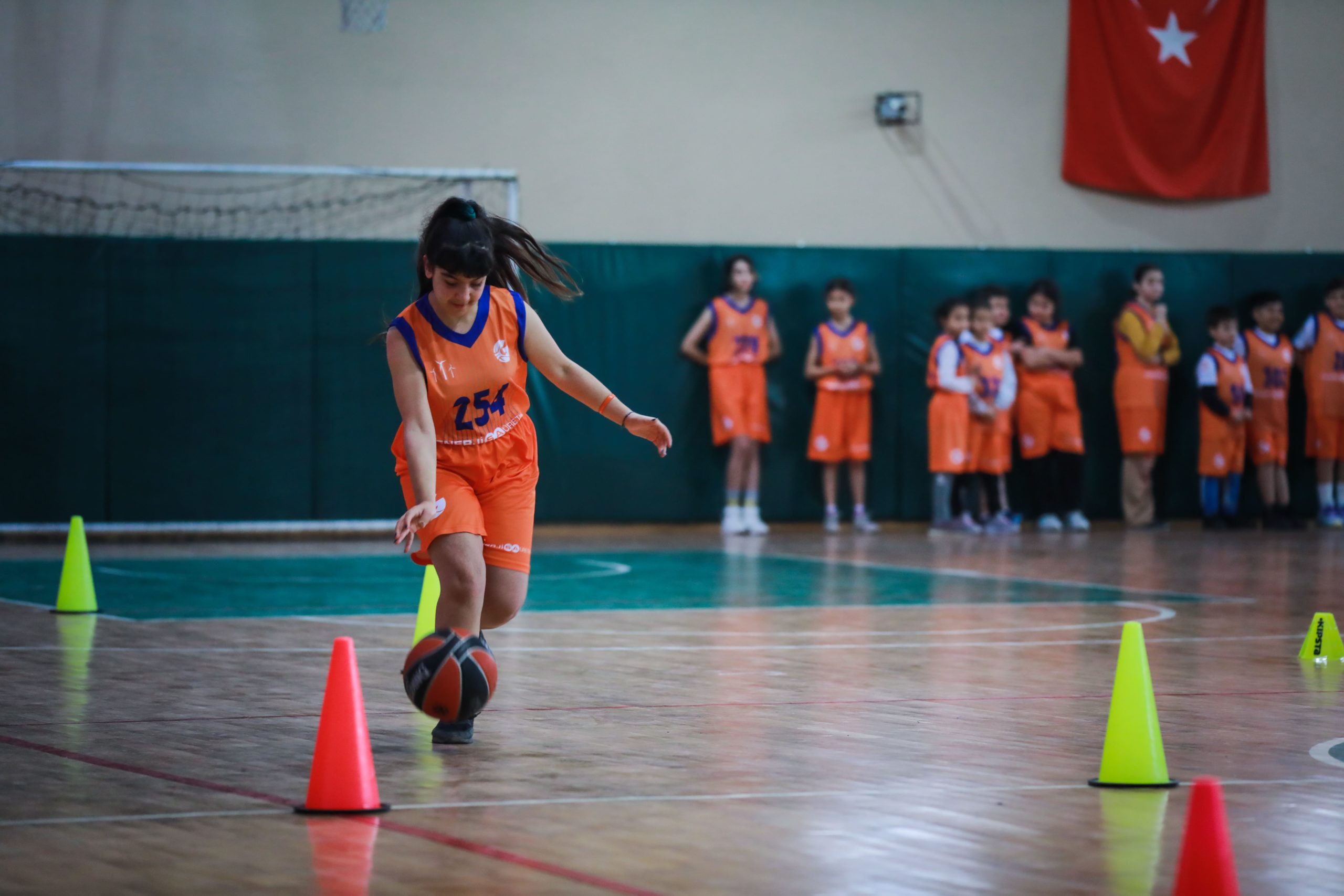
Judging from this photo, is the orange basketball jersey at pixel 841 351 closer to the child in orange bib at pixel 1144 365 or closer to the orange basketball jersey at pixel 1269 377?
the child in orange bib at pixel 1144 365

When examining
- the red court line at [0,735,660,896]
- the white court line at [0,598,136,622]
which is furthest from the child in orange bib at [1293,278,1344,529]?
the red court line at [0,735,660,896]

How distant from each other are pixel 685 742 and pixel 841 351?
11151 mm

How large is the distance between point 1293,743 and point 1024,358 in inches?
444

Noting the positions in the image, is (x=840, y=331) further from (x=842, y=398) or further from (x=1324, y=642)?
(x=1324, y=642)

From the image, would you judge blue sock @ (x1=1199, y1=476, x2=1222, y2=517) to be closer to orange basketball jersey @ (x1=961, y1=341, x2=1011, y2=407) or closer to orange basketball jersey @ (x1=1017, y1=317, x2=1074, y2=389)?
orange basketball jersey @ (x1=1017, y1=317, x2=1074, y2=389)

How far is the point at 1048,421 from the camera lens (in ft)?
55.4

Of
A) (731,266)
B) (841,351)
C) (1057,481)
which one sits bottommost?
(1057,481)

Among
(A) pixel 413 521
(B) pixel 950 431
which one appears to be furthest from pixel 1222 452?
(A) pixel 413 521

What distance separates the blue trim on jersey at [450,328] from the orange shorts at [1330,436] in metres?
13.6

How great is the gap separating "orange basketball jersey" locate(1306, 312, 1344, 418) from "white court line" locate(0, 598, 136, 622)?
40.7 ft

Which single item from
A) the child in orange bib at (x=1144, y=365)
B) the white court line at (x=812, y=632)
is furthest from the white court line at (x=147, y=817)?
the child in orange bib at (x=1144, y=365)

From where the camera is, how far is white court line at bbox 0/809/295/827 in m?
4.26

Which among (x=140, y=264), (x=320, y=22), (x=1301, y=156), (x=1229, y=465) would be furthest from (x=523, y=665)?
(x=1301, y=156)

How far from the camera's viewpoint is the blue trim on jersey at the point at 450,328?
18.7 ft
